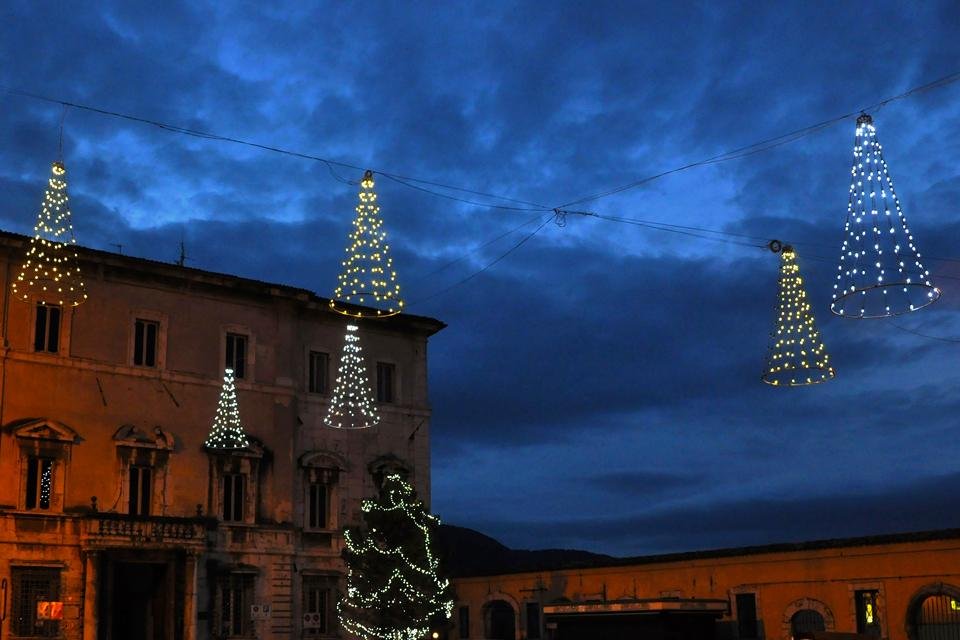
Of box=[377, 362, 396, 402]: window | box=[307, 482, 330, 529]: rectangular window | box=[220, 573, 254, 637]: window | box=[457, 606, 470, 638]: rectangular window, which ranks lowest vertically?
box=[457, 606, 470, 638]: rectangular window

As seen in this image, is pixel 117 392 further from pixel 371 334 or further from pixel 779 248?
pixel 779 248

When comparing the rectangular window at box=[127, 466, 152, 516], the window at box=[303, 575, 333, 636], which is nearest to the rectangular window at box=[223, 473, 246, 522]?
the rectangular window at box=[127, 466, 152, 516]

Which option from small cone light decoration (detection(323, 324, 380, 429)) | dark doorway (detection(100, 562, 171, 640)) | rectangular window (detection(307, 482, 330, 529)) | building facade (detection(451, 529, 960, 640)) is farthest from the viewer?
small cone light decoration (detection(323, 324, 380, 429))

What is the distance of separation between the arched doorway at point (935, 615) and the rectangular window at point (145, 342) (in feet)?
77.4

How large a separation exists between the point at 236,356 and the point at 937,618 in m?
23.0

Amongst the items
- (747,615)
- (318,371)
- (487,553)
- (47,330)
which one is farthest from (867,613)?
(487,553)

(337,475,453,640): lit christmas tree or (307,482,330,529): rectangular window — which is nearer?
(337,475,453,640): lit christmas tree

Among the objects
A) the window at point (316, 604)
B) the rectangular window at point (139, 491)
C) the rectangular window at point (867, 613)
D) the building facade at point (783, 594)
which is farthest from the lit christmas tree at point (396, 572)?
the rectangular window at point (867, 613)

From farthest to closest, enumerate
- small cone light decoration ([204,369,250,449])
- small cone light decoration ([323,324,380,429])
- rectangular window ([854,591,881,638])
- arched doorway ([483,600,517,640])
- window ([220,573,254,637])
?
arched doorway ([483,600,517,640]), small cone light decoration ([323,324,380,429]), small cone light decoration ([204,369,250,449]), window ([220,573,254,637]), rectangular window ([854,591,881,638])

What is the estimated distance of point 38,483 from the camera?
109ft

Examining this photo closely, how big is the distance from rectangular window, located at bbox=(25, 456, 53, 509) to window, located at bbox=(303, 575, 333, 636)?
9.05 m

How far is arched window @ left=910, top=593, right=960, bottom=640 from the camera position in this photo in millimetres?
28828

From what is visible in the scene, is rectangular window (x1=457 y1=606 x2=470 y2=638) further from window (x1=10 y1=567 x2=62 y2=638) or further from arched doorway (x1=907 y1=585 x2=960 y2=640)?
arched doorway (x1=907 y1=585 x2=960 y2=640)

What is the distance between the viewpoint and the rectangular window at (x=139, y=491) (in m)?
34.9
